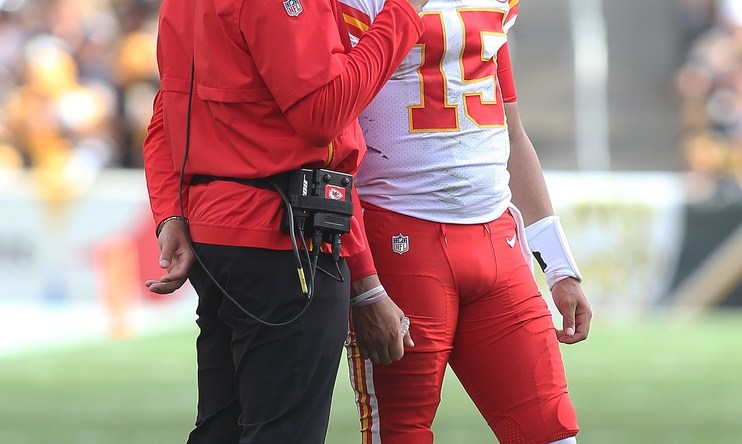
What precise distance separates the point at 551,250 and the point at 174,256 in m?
1.13

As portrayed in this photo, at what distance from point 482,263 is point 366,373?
402 mm

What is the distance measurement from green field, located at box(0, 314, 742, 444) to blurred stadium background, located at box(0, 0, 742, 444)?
30mm

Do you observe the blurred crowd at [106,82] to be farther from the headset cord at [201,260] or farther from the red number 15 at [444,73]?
the headset cord at [201,260]

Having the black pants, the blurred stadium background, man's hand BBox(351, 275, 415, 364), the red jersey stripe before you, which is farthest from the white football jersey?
the blurred stadium background

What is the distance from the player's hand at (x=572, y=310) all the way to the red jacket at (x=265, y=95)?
0.79 metres

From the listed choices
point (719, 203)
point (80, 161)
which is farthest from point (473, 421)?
point (80, 161)

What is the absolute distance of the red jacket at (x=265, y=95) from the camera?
110 inches

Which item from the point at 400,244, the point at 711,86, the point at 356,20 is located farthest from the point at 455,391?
the point at 711,86

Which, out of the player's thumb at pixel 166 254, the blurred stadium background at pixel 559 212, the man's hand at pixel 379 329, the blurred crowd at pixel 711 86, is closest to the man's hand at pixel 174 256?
the player's thumb at pixel 166 254

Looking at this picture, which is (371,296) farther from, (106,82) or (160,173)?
(106,82)

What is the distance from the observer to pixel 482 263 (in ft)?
11.2

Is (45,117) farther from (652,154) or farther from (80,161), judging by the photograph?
(652,154)

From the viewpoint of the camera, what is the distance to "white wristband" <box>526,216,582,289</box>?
3674 millimetres

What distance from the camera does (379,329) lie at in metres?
3.15
